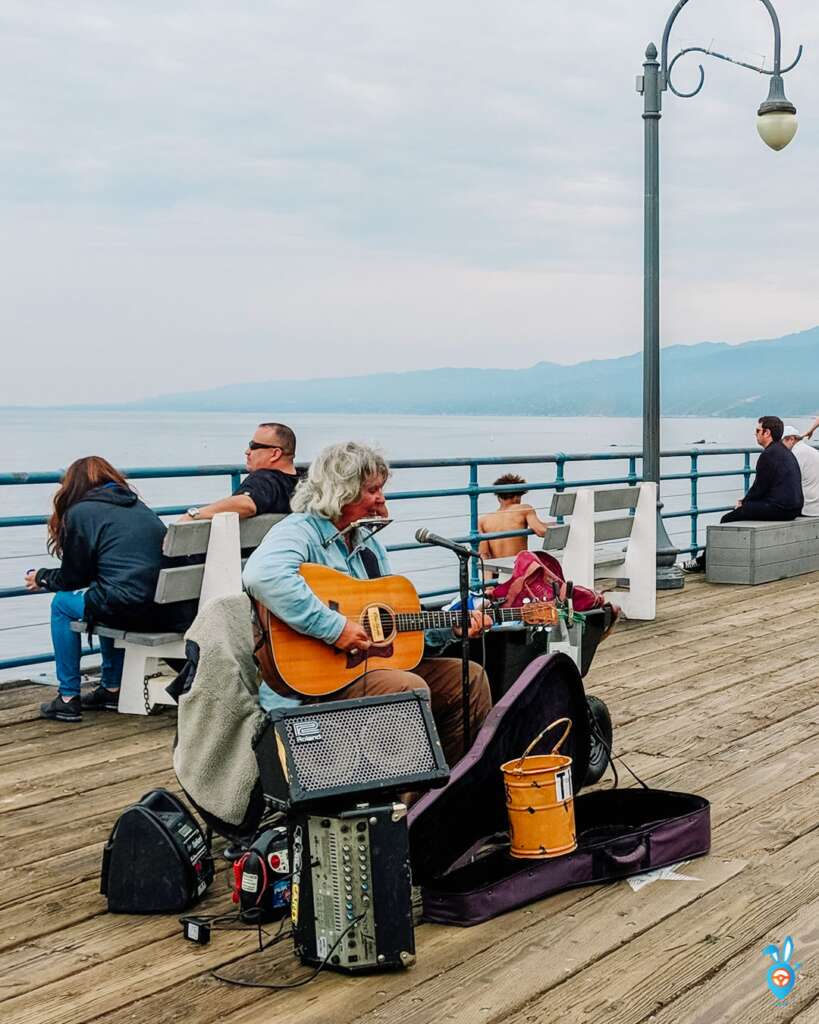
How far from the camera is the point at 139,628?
Answer: 6.09 metres

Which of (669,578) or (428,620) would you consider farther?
(669,578)

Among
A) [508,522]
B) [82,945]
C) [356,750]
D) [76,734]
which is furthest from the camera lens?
[508,522]

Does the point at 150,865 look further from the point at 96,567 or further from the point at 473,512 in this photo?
the point at 473,512

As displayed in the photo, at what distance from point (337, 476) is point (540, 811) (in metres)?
1.28

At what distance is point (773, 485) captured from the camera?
11297mm

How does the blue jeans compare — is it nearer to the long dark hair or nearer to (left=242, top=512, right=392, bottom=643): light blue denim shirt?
the long dark hair


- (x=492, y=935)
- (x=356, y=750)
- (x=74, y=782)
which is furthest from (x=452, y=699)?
(x=74, y=782)

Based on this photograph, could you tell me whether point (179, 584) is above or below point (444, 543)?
below

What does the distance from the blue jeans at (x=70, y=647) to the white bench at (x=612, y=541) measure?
282cm

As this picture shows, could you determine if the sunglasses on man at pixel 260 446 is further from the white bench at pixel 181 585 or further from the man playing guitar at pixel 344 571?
the man playing guitar at pixel 344 571

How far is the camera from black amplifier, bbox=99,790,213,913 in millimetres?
3693

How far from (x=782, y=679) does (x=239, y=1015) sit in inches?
179

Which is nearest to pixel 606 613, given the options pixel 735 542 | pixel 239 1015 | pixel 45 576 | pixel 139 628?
pixel 139 628

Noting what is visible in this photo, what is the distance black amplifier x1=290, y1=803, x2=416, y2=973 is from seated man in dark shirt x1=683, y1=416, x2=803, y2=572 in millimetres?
8611
